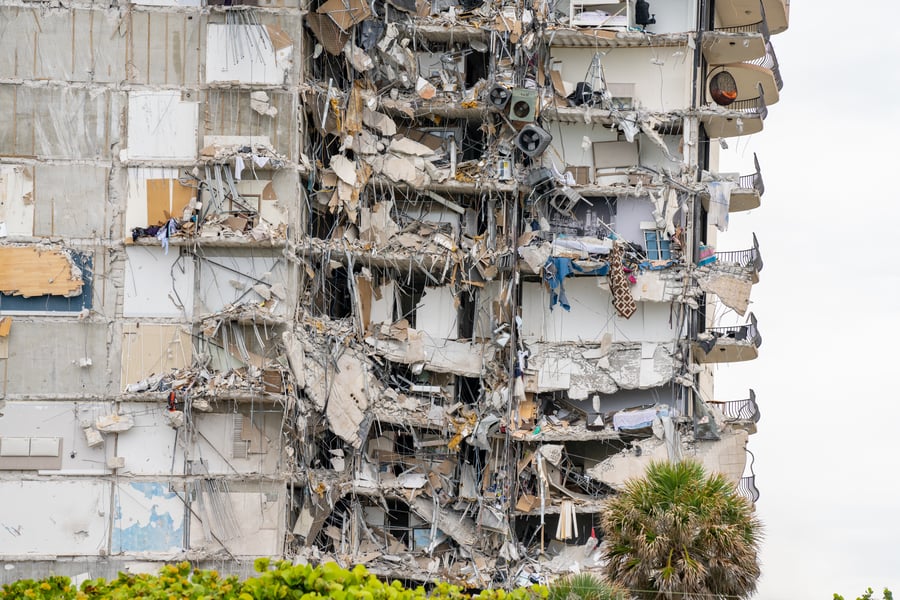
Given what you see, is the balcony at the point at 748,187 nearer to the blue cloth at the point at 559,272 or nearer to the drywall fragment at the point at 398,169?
the blue cloth at the point at 559,272

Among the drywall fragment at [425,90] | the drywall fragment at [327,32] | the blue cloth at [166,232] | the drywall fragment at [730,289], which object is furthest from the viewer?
the drywall fragment at [730,289]

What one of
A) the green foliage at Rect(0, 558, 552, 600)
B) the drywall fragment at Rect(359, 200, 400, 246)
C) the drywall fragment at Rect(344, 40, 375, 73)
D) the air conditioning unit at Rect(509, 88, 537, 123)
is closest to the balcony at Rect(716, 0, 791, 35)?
the air conditioning unit at Rect(509, 88, 537, 123)

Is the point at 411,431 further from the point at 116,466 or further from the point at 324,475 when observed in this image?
the point at 116,466

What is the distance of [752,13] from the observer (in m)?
47.8

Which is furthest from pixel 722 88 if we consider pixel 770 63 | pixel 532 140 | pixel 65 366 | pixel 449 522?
pixel 65 366

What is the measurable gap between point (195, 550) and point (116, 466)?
3107mm

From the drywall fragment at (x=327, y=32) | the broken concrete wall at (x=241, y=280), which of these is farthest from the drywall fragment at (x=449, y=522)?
the drywall fragment at (x=327, y=32)

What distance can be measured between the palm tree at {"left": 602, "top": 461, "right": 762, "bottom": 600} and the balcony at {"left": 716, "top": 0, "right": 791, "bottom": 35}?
70.4ft

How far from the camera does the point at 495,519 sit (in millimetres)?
42531

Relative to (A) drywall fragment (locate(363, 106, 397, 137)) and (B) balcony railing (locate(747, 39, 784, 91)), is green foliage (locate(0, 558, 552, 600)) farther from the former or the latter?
(B) balcony railing (locate(747, 39, 784, 91))

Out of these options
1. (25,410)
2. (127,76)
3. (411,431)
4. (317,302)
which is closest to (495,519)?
(411,431)

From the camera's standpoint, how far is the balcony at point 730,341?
44844 mm

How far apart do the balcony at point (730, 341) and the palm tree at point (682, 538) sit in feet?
51.2

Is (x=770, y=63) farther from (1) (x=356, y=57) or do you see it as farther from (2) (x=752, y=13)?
(1) (x=356, y=57)
